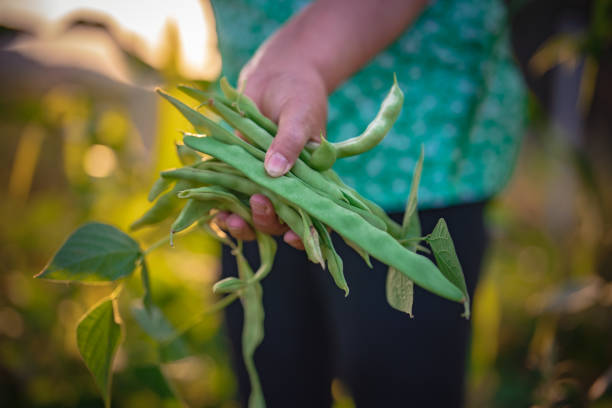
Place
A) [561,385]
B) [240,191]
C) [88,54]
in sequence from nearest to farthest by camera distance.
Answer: [240,191]
[561,385]
[88,54]

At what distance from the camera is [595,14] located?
808mm

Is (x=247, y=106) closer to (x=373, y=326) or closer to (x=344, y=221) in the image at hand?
(x=344, y=221)

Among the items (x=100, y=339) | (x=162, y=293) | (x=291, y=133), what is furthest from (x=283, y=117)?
(x=162, y=293)

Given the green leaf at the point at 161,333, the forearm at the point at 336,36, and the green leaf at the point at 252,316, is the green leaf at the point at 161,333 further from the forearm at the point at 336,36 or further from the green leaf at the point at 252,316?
the forearm at the point at 336,36

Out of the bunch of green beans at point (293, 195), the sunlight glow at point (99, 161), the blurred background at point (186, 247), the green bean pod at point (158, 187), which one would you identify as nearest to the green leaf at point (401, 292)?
the bunch of green beans at point (293, 195)

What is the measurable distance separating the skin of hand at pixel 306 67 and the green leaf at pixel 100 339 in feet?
0.45

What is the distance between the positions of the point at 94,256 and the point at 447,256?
312mm

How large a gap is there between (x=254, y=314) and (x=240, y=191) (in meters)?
0.14

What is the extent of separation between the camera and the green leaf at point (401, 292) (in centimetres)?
33

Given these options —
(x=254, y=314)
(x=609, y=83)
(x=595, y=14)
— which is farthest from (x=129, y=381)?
(x=609, y=83)

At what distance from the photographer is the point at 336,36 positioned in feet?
1.57

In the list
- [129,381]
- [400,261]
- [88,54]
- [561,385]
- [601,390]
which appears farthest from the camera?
[88,54]

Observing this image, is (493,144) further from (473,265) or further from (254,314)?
(254,314)

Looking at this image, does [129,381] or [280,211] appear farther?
[129,381]
